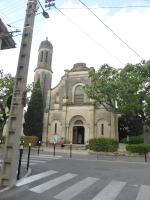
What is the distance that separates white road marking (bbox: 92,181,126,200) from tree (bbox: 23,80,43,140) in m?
22.4

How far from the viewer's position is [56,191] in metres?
4.90

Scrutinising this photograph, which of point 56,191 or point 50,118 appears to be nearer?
point 56,191

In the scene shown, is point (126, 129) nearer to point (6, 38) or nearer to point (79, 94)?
point (79, 94)

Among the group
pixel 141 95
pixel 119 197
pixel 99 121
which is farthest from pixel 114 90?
pixel 119 197

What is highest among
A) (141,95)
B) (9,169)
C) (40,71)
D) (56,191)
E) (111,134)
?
(40,71)

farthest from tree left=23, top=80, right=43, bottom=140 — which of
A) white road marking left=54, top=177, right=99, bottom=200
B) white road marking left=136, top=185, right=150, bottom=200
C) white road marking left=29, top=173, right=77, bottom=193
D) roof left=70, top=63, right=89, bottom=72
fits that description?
white road marking left=136, top=185, right=150, bottom=200

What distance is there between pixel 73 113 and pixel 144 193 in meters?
21.8

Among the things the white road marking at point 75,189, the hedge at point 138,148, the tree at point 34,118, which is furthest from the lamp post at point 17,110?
the tree at point 34,118

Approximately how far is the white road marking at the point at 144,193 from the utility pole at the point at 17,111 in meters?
4.14

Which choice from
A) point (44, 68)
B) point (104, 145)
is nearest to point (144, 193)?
→ point (104, 145)

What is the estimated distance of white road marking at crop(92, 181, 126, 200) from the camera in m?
4.48

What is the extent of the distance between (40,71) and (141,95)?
21047mm

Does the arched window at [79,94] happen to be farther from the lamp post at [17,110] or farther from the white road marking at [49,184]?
the white road marking at [49,184]

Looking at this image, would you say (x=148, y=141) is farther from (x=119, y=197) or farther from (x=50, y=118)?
(x=50, y=118)
